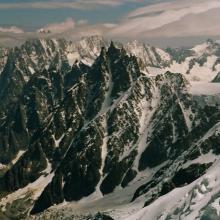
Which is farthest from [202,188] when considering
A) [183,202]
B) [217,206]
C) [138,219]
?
[138,219]

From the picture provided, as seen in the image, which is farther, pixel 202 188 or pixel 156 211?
pixel 156 211

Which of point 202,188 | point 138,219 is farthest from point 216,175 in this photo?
point 138,219

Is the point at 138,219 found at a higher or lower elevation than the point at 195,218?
lower

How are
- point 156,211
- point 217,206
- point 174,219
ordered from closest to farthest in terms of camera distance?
point 217,206 → point 174,219 → point 156,211

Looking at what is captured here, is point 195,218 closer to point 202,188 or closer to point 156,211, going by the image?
point 202,188

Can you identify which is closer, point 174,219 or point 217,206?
point 217,206

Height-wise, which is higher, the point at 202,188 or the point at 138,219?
the point at 202,188

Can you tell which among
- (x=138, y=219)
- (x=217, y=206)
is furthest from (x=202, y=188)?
(x=138, y=219)

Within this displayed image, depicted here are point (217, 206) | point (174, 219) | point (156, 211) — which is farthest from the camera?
point (156, 211)

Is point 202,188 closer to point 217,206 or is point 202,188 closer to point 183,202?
point 183,202
